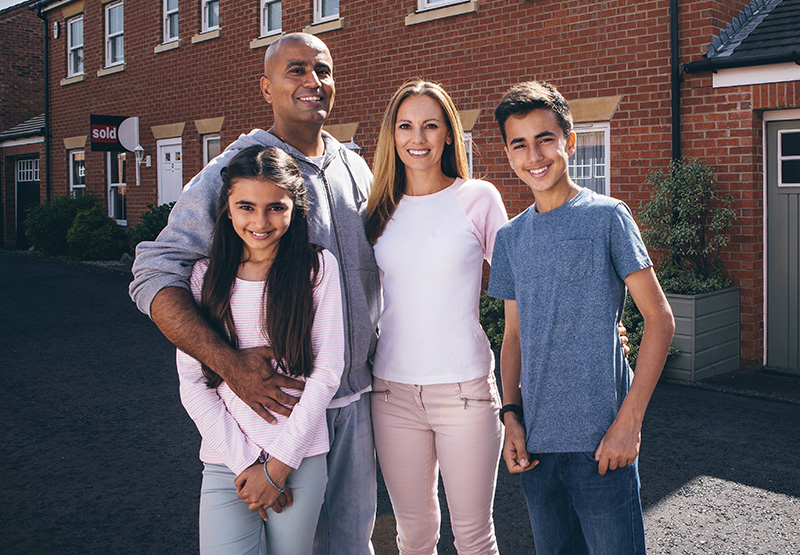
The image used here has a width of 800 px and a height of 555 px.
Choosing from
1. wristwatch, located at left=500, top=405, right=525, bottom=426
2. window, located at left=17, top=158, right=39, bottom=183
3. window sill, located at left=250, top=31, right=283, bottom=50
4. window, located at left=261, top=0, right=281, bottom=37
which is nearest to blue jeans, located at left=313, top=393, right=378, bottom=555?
wristwatch, located at left=500, top=405, right=525, bottom=426

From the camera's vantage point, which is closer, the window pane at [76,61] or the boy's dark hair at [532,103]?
the boy's dark hair at [532,103]

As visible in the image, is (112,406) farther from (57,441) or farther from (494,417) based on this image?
(494,417)

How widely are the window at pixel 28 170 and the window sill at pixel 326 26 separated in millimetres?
12836

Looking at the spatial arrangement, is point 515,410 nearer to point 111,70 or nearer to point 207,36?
point 207,36

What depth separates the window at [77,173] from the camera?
19.0 meters

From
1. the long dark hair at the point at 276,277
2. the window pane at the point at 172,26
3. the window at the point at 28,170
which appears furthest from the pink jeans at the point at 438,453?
the window at the point at 28,170

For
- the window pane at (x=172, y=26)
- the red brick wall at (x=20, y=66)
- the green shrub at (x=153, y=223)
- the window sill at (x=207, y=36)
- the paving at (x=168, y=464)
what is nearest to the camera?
the paving at (x=168, y=464)

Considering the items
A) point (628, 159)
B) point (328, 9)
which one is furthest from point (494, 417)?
point (328, 9)

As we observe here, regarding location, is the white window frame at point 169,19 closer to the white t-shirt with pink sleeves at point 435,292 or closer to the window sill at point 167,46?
the window sill at point 167,46

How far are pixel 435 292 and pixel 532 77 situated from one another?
286 inches

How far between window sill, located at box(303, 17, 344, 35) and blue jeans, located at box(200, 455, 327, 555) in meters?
10.3

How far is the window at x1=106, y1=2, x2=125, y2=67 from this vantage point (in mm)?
17578

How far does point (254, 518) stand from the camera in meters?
2.36

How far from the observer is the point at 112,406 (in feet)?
21.9
